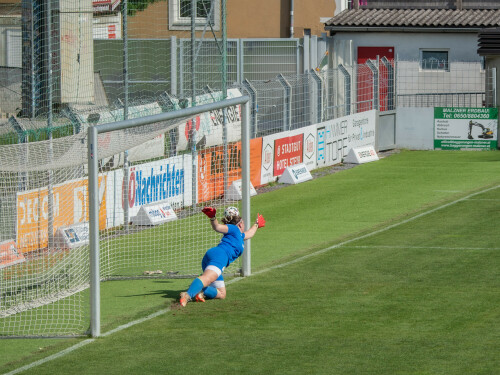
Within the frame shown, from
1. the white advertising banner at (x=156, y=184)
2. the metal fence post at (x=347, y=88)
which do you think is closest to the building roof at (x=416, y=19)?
the metal fence post at (x=347, y=88)

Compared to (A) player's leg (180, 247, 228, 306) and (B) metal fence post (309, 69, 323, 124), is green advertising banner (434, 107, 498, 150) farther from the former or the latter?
(A) player's leg (180, 247, 228, 306)

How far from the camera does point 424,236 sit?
655 inches

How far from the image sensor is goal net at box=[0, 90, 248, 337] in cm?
1234

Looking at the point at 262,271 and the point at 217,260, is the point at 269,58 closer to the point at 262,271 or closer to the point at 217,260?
the point at 262,271

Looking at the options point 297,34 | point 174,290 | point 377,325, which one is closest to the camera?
point 377,325

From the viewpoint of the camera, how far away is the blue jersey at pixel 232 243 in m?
12.4

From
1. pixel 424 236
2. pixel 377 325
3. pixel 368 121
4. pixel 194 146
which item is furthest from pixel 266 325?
pixel 368 121

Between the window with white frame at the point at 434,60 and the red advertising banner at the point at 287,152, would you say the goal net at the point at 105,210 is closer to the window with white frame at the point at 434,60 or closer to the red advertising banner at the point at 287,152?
the red advertising banner at the point at 287,152

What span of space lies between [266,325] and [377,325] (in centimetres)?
121

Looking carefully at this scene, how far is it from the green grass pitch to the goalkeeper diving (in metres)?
0.19

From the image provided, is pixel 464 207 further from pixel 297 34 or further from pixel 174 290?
pixel 297 34

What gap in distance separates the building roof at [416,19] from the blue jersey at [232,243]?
981 inches

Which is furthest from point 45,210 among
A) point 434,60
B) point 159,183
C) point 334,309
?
point 434,60

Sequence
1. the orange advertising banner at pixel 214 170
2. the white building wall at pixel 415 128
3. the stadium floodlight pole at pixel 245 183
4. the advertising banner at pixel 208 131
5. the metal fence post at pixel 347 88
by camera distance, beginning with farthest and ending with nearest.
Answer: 1. the white building wall at pixel 415 128
2. the metal fence post at pixel 347 88
3. the advertising banner at pixel 208 131
4. the orange advertising banner at pixel 214 170
5. the stadium floodlight pole at pixel 245 183
